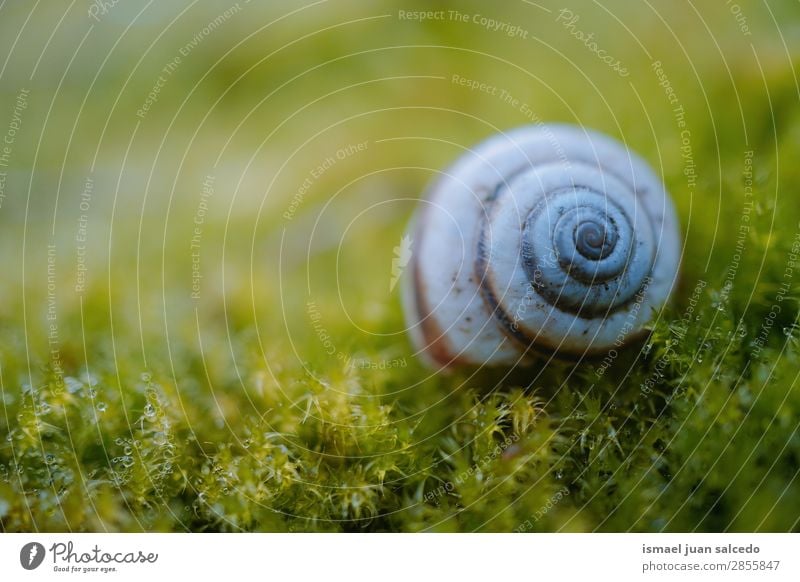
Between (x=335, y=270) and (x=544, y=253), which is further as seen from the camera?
(x=335, y=270)

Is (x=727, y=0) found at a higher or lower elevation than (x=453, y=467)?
higher

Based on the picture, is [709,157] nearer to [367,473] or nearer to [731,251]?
[731,251]

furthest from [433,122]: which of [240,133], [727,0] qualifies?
[727,0]
